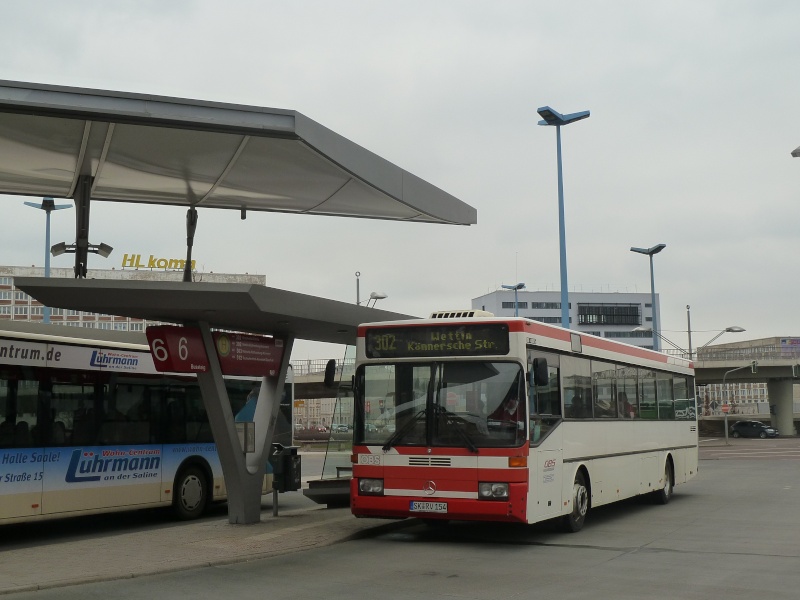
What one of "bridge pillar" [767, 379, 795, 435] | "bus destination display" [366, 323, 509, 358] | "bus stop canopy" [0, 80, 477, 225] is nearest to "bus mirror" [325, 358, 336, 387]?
"bus destination display" [366, 323, 509, 358]

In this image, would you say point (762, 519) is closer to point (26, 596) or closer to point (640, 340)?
point (26, 596)

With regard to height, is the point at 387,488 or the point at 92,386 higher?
the point at 92,386

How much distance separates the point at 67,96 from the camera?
12.3 metres

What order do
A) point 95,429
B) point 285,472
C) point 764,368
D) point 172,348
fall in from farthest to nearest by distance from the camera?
1. point 764,368
2. point 285,472
3. point 95,429
4. point 172,348

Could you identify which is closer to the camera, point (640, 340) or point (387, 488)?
point (387, 488)

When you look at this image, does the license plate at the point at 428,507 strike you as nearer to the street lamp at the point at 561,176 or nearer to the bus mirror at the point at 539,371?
the bus mirror at the point at 539,371

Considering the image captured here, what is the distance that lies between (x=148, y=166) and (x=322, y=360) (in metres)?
41.6

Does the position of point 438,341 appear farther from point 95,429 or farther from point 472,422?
point 95,429

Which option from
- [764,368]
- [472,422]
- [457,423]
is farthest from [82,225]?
[764,368]

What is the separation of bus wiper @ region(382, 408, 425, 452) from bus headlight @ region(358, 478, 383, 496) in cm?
47

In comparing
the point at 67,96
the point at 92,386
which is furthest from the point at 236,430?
the point at 67,96

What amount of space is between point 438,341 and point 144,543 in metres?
4.77

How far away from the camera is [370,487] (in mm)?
13555


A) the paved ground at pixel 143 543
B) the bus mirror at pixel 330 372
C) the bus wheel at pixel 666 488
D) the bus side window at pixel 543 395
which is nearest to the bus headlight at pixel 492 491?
the bus side window at pixel 543 395
